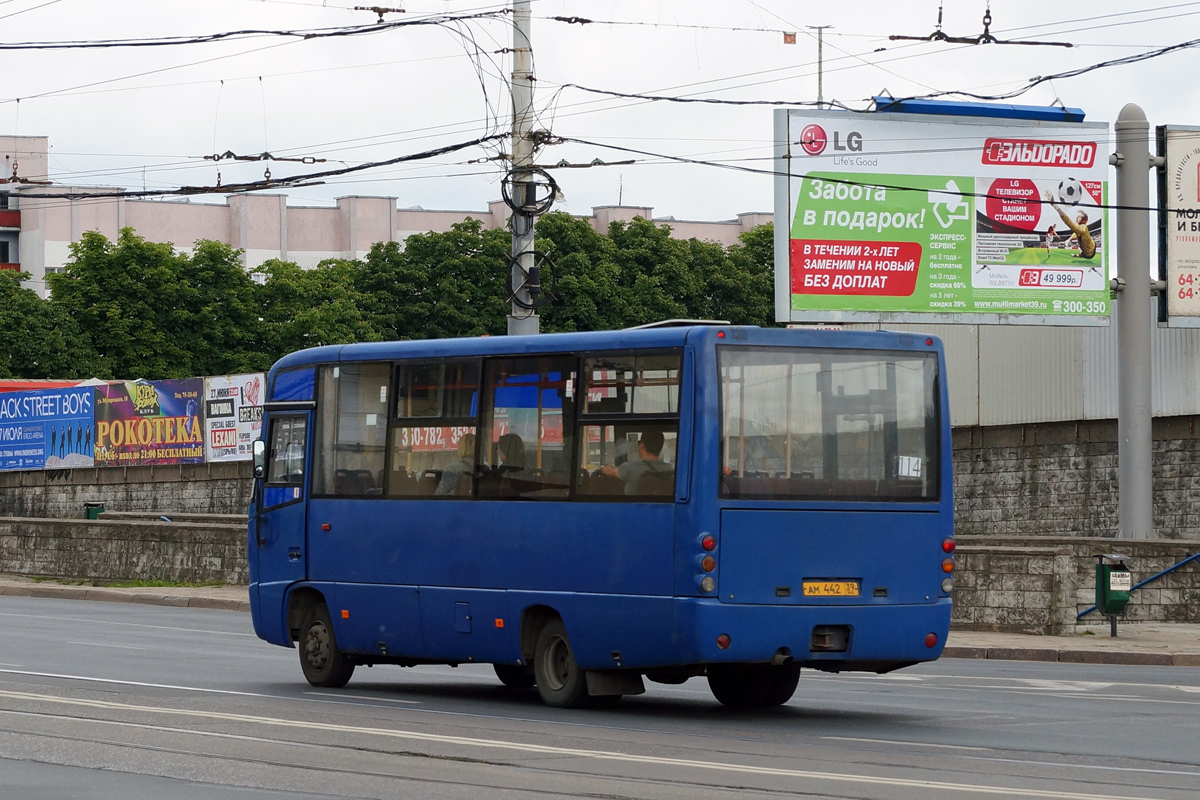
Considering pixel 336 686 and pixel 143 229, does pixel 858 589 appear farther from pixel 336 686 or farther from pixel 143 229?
pixel 143 229

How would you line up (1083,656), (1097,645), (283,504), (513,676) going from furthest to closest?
(1097,645)
(1083,656)
(283,504)
(513,676)

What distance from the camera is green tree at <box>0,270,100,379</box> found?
79.2 m

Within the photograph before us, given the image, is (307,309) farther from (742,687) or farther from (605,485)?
(605,485)

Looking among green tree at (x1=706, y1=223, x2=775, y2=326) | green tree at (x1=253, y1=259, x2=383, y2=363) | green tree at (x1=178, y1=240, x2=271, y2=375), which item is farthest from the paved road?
green tree at (x1=706, y1=223, x2=775, y2=326)

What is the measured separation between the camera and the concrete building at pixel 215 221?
107875mm

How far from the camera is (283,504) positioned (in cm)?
1598

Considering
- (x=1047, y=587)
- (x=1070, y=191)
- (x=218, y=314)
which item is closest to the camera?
(x=1047, y=587)

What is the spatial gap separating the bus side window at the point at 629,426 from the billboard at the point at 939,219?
19.6 meters

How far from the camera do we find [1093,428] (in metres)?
37.4

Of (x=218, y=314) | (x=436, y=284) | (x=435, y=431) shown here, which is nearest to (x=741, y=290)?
(x=436, y=284)

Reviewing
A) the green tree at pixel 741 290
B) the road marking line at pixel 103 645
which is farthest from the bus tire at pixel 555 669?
the green tree at pixel 741 290

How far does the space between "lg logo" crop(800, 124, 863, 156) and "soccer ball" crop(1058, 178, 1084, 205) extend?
4.05 metres

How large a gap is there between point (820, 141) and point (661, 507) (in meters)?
21.7

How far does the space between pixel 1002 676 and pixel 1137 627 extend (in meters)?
6.56
